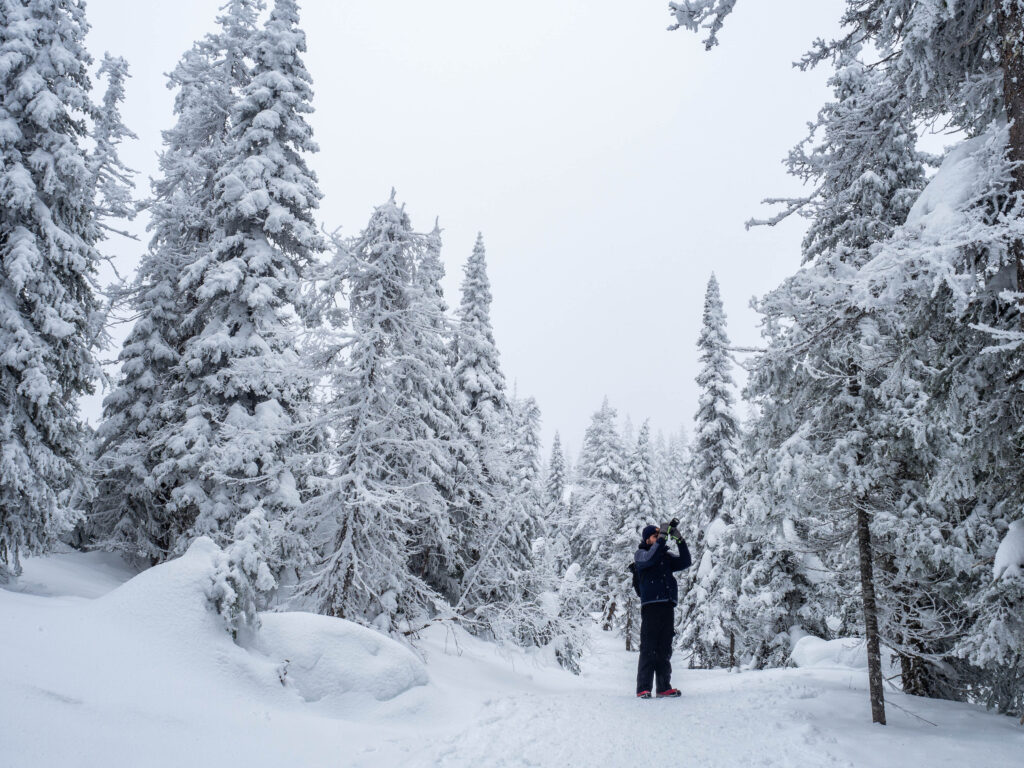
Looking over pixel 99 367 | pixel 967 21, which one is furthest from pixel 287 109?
pixel 967 21

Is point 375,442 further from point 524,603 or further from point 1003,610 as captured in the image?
point 1003,610

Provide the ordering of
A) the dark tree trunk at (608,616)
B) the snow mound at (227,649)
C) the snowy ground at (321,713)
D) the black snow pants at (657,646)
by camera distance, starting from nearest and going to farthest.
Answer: the snowy ground at (321,713)
the snow mound at (227,649)
the black snow pants at (657,646)
the dark tree trunk at (608,616)

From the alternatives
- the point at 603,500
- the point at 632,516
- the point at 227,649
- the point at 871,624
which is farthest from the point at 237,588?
the point at 632,516

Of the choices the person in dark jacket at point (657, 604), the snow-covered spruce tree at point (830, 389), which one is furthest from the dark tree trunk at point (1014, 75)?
the person in dark jacket at point (657, 604)

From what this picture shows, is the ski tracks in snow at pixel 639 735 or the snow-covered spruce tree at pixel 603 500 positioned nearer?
the ski tracks in snow at pixel 639 735

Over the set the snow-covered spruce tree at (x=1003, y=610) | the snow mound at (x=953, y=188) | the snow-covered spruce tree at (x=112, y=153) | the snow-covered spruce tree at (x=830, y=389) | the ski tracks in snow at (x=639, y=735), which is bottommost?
the ski tracks in snow at (x=639, y=735)

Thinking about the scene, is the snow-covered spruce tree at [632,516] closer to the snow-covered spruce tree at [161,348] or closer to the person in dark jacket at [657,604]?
the snow-covered spruce tree at [161,348]

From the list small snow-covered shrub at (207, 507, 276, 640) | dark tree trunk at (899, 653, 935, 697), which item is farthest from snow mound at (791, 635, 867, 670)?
small snow-covered shrub at (207, 507, 276, 640)

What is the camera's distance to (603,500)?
120 ft

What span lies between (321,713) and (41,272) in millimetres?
9543

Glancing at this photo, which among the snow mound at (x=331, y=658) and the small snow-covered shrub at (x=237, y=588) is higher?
the small snow-covered shrub at (x=237, y=588)

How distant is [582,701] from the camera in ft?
25.2

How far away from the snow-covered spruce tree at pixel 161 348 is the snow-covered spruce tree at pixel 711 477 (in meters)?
20.3

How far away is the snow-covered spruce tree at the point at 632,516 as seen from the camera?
37.0m
